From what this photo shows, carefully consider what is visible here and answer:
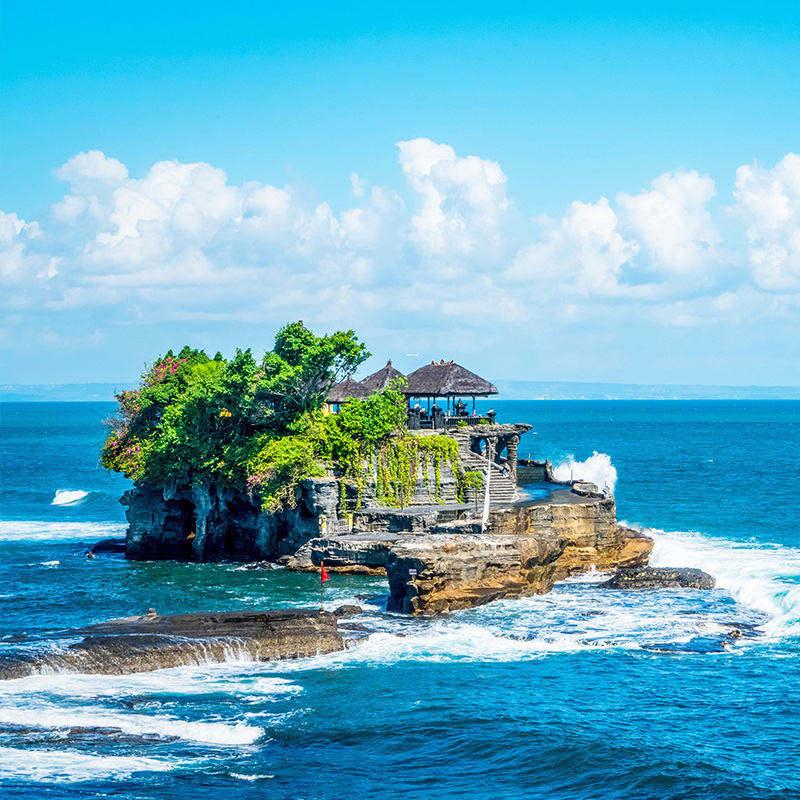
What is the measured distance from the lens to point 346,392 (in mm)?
55562

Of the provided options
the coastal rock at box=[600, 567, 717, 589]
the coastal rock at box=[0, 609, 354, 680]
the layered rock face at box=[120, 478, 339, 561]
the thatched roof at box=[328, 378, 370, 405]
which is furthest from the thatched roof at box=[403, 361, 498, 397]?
the coastal rock at box=[0, 609, 354, 680]

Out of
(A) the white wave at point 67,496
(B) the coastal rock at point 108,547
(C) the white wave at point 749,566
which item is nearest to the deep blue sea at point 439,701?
(C) the white wave at point 749,566

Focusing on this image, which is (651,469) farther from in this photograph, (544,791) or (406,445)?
(544,791)

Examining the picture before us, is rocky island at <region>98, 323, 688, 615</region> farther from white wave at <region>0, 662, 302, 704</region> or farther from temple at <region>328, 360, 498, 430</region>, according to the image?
white wave at <region>0, 662, 302, 704</region>

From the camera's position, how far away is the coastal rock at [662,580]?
4169 cm

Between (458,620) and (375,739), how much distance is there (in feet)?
36.7

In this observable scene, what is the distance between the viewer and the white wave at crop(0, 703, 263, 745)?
81.9 feet

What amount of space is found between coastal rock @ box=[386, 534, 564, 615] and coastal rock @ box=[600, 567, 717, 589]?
3606mm

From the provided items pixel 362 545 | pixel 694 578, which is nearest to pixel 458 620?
pixel 362 545

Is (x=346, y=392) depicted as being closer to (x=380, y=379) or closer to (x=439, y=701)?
(x=380, y=379)

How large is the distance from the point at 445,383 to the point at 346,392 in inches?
273

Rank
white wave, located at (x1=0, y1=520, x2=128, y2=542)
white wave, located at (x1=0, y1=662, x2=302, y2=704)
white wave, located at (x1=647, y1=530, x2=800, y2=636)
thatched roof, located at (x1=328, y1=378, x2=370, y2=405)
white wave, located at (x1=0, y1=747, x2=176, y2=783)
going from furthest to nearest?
white wave, located at (x1=0, y1=520, x2=128, y2=542) < thatched roof, located at (x1=328, y1=378, x2=370, y2=405) < white wave, located at (x1=647, y1=530, x2=800, y2=636) < white wave, located at (x1=0, y1=662, x2=302, y2=704) < white wave, located at (x1=0, y1=747, x2=176, y2=783)

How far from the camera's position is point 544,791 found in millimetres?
22609

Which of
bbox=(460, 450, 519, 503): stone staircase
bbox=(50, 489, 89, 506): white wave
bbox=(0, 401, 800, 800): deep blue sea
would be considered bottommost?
bbox=(0, 401, 800, 800): deep blue sea
